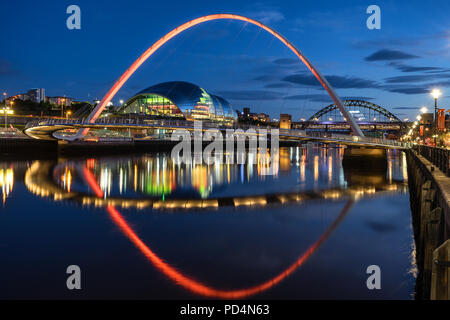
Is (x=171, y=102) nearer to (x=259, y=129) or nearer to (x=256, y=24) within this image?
(x=256, y=24)

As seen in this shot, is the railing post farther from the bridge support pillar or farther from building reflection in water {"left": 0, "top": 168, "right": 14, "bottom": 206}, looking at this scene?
the bridge support pillar

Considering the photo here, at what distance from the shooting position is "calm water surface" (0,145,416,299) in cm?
940

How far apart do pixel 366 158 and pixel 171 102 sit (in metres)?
63.7

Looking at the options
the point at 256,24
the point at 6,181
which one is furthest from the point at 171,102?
the point at 6,181

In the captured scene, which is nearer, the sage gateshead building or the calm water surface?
the calm water surface

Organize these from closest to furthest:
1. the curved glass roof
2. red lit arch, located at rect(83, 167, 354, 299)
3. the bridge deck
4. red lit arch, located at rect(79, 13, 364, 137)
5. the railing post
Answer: the railing post → red lit arch, located at rect(83, 167, 354, 299) → the bridge deck → red lit arch, located at rect(79, 13, 364, 137) → the curved glass roof

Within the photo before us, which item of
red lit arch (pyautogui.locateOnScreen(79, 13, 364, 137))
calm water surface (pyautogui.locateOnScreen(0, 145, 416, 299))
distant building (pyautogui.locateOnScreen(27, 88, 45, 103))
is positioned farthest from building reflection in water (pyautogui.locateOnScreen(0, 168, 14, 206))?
distant building (pyautogui.locateOnScreen(27, 88, 45, 103))

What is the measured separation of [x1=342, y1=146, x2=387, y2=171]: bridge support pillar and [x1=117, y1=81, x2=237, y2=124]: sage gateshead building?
55.2 metres

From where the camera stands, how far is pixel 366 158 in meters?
42.8

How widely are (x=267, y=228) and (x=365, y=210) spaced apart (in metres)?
6.89

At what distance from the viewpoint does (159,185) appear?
2875 centimetres
